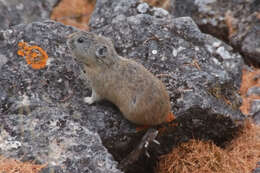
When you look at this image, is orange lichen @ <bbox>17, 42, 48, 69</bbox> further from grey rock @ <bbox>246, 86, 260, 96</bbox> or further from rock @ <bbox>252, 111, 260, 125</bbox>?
grey rock @ <bbox>246, 86, 260, 96</bbox>

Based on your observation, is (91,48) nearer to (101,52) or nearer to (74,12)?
(101,52)

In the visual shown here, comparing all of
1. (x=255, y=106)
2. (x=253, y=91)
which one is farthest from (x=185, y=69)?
(x=253, y=91)

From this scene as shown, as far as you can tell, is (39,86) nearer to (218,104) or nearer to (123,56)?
(123,56)

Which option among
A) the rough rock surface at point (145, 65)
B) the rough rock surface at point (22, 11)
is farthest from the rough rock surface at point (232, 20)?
the rough rock surface at point (22, 11)

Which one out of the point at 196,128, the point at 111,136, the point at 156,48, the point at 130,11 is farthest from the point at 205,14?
the point at 111,136

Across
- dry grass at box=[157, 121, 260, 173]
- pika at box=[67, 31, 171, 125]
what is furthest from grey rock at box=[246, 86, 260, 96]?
pika at box=[67, 31, 171, 125]

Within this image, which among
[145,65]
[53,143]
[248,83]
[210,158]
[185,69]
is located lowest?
[248,83]

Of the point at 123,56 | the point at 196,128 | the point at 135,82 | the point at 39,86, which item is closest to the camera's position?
the point at 39,86
